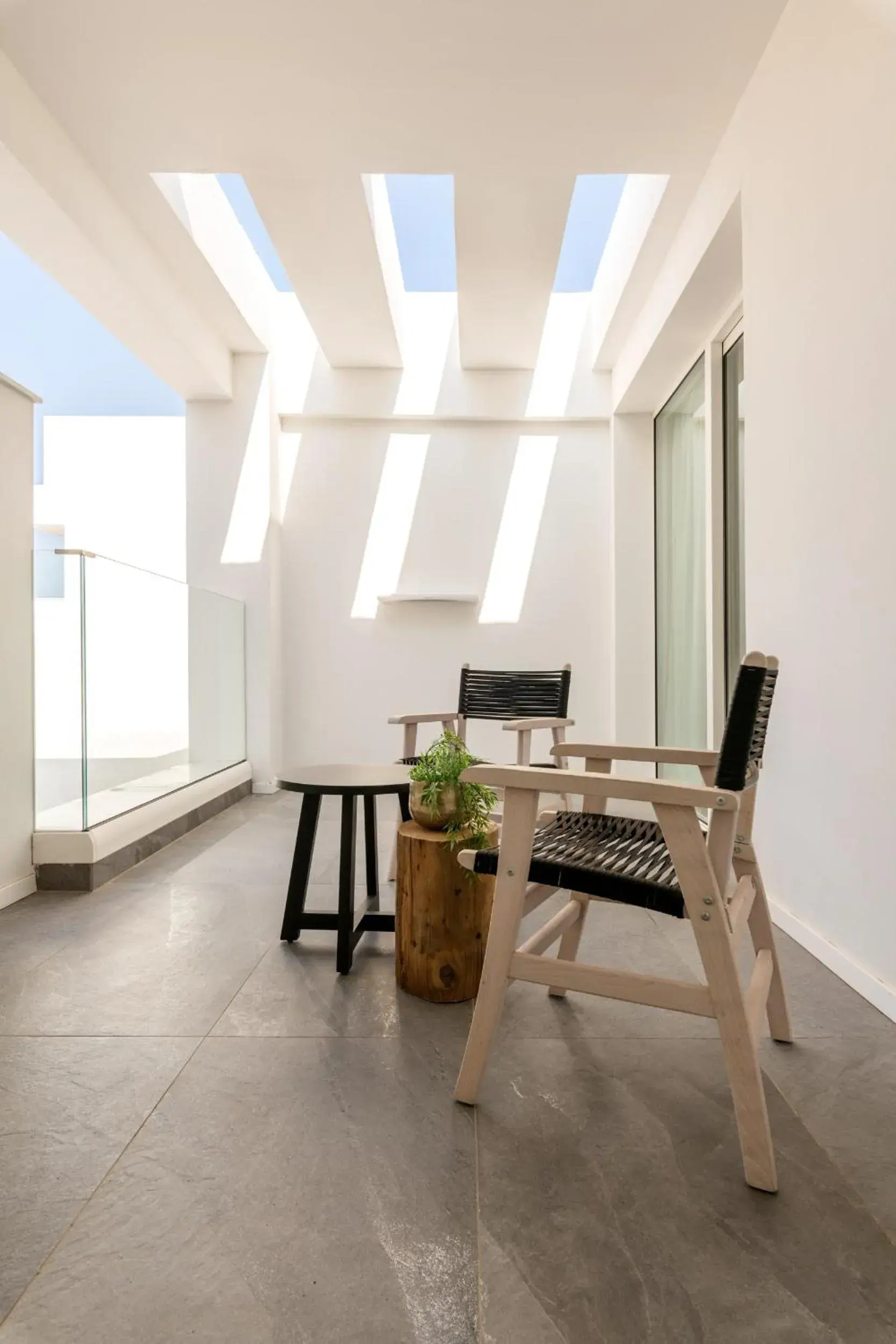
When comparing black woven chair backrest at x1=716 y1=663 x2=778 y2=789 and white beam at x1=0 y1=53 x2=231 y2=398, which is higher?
white beam at x1=0 y1=53 x2=231 y2=398

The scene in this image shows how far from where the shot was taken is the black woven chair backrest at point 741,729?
1.28 m

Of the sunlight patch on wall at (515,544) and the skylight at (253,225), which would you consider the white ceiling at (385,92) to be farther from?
the sunlight patch on wall at (515,544)

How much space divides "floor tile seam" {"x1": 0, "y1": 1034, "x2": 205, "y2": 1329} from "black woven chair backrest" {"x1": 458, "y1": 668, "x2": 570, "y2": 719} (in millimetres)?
2225

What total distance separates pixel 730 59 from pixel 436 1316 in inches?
132

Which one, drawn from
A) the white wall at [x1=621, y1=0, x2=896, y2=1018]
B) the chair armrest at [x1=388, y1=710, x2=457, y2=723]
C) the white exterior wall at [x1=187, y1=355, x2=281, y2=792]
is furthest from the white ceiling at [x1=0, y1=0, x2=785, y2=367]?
the chair armrest at [x1=388, y1=710, x2=457, y2=723]

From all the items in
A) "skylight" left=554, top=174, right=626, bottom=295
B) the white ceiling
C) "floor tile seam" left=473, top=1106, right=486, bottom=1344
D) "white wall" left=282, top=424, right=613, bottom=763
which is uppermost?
"skylight" left=554, top=174, right=626, bottom=295

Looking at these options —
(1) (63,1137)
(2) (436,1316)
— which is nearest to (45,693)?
(1) (63,1137)

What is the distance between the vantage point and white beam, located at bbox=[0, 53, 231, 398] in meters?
2.86

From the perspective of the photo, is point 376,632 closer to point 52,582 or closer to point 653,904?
point 52,582

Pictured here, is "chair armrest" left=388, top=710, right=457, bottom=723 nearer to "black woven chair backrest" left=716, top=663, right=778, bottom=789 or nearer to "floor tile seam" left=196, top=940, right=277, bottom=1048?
"floor tile seam" left=196, top=940, right=277, bottom=1048

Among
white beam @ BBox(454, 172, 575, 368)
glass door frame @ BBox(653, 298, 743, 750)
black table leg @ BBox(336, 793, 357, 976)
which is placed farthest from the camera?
glass door frame @ BBox(653, 298, 743, 750)

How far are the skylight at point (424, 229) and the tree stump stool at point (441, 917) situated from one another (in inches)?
124

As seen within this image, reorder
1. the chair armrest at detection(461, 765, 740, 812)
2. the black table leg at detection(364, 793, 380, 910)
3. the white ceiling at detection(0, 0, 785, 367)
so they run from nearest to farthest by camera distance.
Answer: the chair armrest at detection(461, 765, 740, 812)
the white ceiling at detection(0, 0, 785, 367)
the black table leg at detection(364, 793, 380, 910)

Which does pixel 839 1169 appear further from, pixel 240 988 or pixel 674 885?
pixel 240 988
